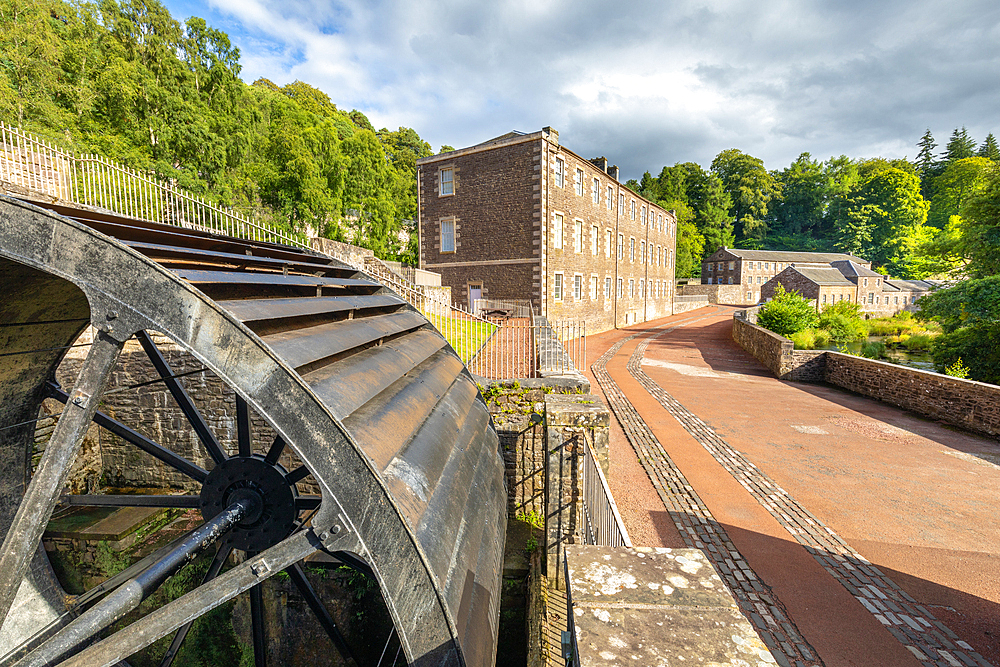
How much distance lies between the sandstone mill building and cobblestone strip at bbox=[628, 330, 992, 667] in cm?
1487

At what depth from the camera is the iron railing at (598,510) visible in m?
3.47

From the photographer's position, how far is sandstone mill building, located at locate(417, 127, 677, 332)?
2094cm

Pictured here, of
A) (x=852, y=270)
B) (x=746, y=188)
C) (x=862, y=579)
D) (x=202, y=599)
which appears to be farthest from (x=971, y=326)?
(x=746, y=188)

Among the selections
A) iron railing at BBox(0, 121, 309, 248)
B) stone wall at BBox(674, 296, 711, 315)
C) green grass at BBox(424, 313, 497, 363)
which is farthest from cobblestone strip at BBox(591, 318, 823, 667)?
stone wall at BBox(674, 296, 711, 315)

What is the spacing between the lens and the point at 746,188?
6588 centimetres

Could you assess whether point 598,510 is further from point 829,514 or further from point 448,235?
point 448,235

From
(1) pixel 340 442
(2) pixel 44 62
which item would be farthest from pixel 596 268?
(2) pixel 44 62

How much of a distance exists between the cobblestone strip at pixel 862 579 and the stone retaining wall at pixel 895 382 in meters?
6.35

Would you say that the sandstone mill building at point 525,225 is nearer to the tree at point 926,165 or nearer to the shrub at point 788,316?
the shrub at point 788,316

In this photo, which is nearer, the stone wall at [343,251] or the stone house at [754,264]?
the stone wall at [343,251]

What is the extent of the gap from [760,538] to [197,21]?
35486 mm

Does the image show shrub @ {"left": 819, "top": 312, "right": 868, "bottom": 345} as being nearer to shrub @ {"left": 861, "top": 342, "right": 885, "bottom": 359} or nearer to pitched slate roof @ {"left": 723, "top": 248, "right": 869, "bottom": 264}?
shrub @ {"left": 861, "top": 342, "right": 885, "bottom": 359}

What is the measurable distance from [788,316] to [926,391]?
27.5 feet

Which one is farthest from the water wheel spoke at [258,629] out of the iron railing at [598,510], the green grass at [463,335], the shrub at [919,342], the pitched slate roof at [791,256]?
the pitched slate roof at [791,256]
